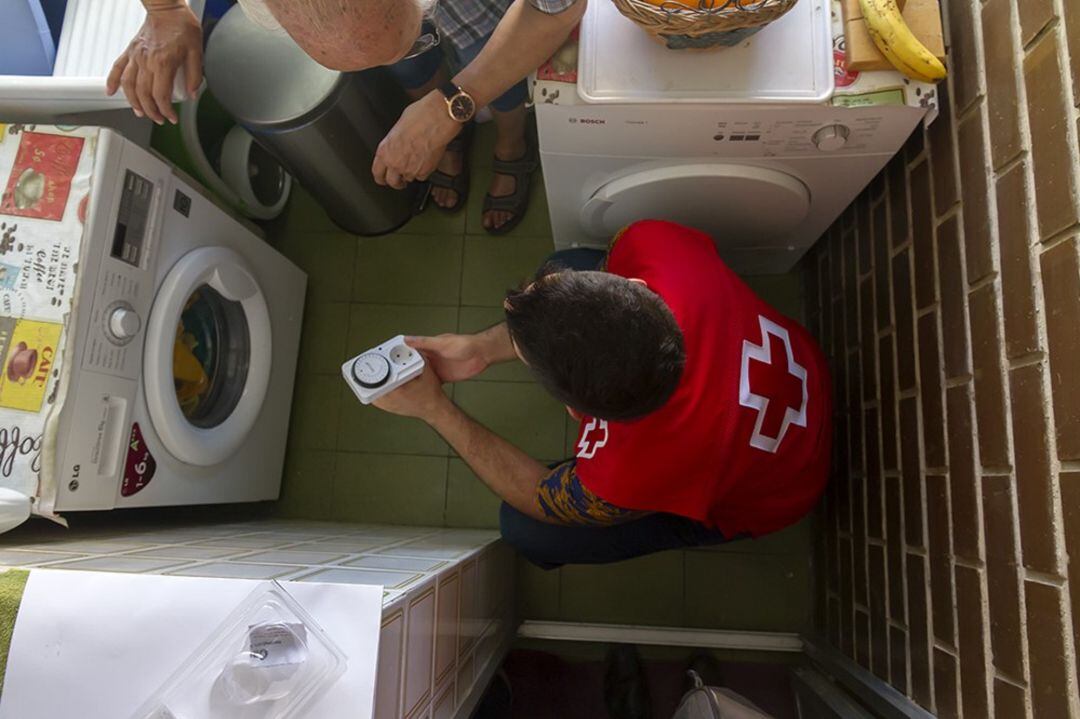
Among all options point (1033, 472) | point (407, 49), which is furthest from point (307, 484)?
point (1033, 472)

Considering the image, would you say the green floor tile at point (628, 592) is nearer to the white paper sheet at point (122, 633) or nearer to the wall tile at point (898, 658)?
the wall tile at point (898, 658)

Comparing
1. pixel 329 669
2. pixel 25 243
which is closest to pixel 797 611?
pixel 329 669

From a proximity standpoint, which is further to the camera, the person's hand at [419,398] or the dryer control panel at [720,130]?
the person's hand at [419,398]

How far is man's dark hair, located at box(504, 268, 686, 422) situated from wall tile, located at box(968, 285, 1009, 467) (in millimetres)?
390

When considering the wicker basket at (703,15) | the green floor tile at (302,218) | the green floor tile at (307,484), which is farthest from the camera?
the green floor tile at (302,218)

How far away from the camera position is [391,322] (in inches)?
70.8

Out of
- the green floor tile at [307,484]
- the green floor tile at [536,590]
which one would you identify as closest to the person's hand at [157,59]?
the green floor tile at [307,484]

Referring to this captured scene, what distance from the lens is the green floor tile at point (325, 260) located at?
183 centimetres

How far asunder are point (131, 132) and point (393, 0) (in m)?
0.83

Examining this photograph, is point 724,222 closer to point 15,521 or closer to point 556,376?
point 556,376

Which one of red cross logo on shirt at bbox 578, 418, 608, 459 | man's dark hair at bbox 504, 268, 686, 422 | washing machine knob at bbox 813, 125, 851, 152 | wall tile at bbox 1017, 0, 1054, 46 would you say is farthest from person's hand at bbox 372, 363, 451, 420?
wall tile at bbox 1017, 0, 1054, 46

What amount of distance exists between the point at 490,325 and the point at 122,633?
118cm

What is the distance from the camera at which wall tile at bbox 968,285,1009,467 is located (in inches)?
34.4

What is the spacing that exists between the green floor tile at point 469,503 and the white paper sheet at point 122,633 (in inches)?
40.2
